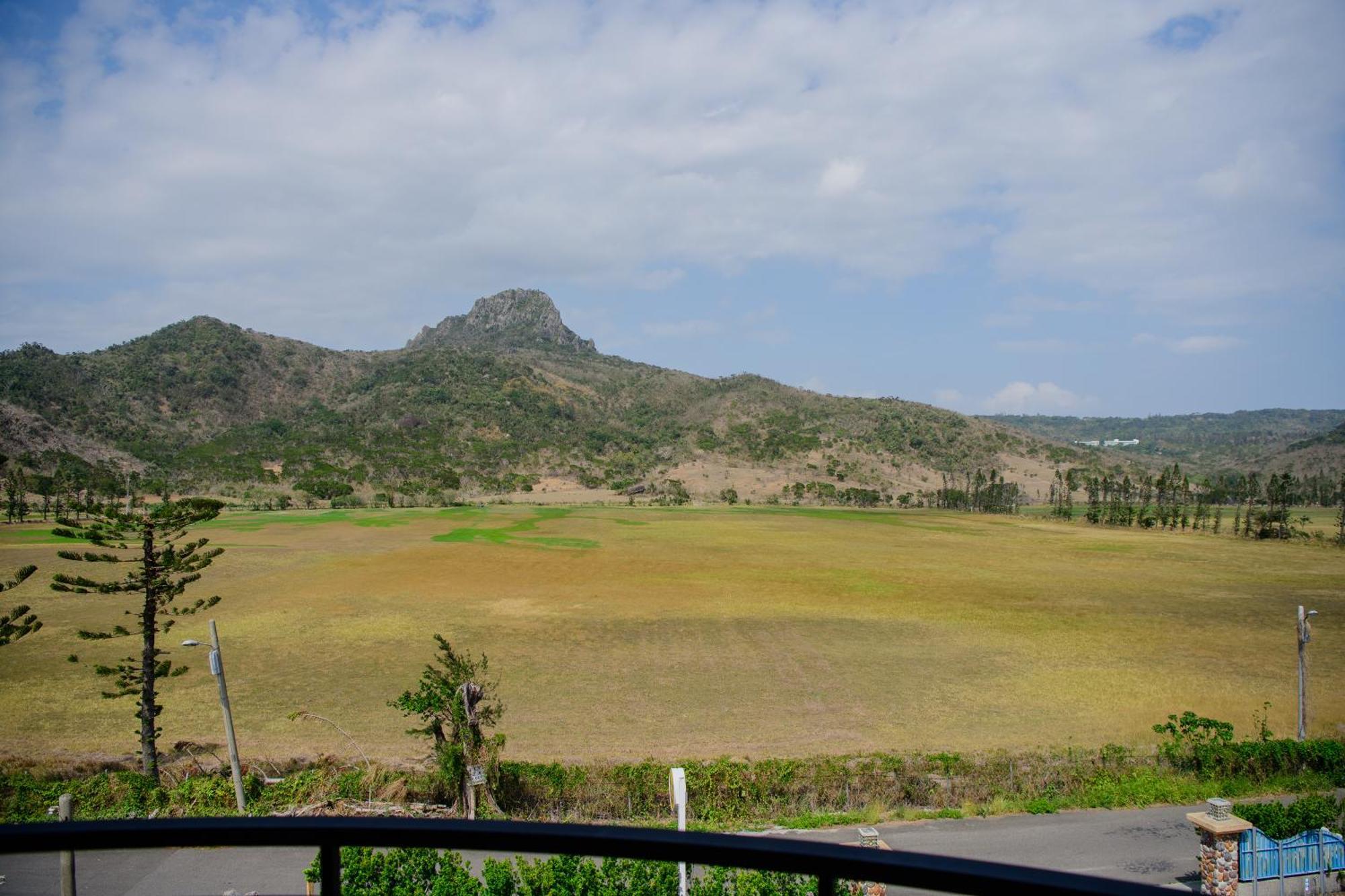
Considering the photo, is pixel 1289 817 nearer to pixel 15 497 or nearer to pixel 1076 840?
pixel 1076 840

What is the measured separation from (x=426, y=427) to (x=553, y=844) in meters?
159

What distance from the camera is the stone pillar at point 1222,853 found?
12656 mm

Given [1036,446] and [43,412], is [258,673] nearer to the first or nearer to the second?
[43,412]

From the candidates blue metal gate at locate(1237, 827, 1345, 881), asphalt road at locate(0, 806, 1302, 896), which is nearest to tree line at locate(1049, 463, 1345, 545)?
asphalt road at locate(0, 806, 1302, 896)

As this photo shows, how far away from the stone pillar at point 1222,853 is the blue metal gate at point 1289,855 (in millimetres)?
139

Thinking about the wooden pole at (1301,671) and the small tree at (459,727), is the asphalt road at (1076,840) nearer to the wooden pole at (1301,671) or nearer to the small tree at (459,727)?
the small tree at (459,727)

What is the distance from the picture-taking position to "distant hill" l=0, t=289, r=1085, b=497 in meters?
124

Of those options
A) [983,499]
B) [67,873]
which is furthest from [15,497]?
[983,499]

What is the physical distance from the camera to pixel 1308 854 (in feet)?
43.7

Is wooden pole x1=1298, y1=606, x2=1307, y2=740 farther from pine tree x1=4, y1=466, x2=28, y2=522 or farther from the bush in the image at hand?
pine tree x1=4, y1=466, x2=28, y2=522

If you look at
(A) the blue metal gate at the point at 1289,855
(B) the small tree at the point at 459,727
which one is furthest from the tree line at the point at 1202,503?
(B) the small tree at the point at 459,727

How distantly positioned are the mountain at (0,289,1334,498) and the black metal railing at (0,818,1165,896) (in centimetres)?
11771

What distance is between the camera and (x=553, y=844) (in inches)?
61.9

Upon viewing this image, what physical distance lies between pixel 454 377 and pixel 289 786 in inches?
6643
